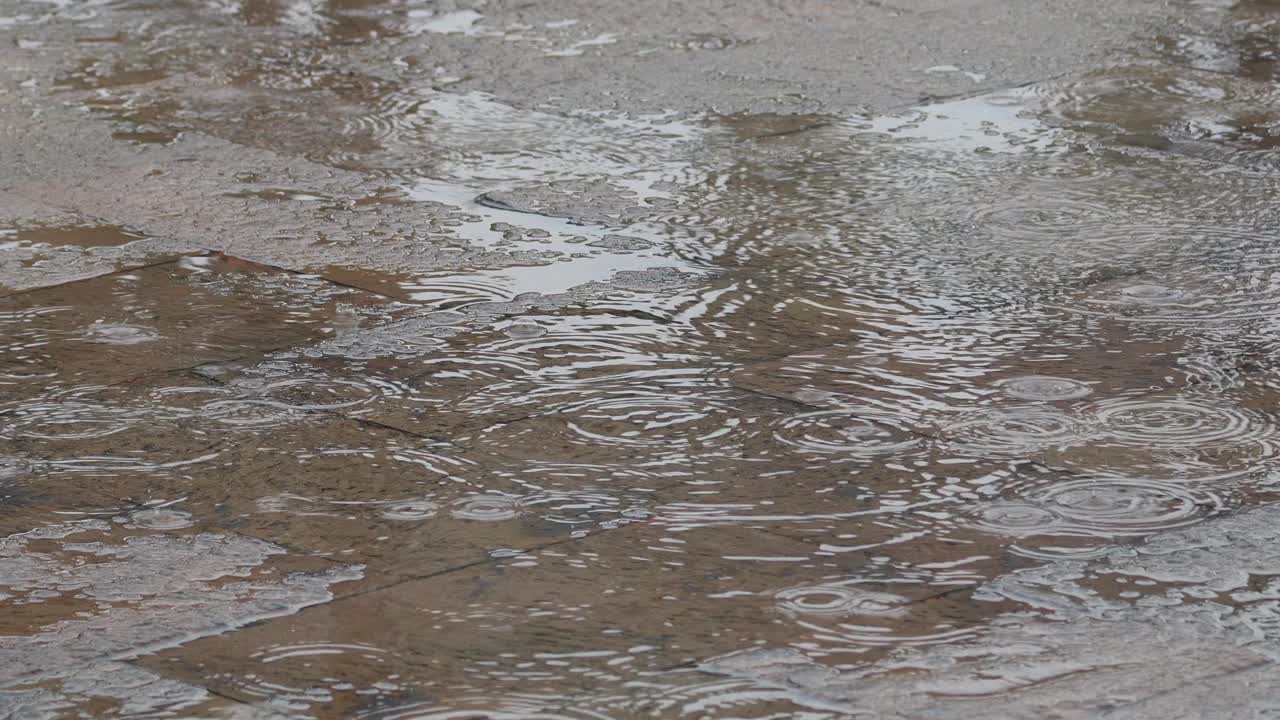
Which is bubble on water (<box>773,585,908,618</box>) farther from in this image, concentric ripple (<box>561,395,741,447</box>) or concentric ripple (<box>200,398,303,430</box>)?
concentric ripple (<box>200,398,303,430</box>)

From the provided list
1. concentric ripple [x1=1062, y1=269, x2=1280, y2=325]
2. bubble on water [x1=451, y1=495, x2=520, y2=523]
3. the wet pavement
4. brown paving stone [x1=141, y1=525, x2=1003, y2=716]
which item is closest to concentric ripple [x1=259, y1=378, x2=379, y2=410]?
the wet pavement

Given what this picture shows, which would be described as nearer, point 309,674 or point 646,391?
point 309,674

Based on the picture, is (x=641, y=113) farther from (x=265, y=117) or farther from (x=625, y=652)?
(x=625, y=652)

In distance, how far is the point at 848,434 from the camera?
2.59 m

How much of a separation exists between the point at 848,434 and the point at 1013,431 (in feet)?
0.83

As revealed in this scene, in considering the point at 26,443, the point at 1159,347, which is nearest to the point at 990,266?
the point at 1159,347

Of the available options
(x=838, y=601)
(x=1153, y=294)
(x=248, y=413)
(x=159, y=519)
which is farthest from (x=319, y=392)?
(x=1153, y=294)

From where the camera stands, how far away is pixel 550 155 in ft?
14.3

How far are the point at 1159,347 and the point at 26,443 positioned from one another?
6.18 ft

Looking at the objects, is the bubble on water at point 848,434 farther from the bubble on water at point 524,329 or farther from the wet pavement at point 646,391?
the bubble on water at point 524,329

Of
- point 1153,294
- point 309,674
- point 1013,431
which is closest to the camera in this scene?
point 309,674

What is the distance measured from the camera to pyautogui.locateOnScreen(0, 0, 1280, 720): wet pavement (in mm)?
1937

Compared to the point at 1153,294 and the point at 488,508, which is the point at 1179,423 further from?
the point at 488,508

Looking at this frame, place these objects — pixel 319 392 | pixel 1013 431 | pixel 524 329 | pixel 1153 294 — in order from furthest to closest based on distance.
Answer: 1. pixel 1153 294
2. pixel 524 329
3. pixel 319 392
4. pixel 1013 431
